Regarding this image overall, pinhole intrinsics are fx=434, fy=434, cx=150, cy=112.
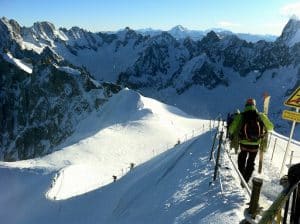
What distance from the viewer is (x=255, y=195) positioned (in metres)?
5.89

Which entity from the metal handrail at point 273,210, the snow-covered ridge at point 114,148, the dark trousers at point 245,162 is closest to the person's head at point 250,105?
the dark trousers at point 245,162

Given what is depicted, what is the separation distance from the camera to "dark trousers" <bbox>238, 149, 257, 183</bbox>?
1233cm

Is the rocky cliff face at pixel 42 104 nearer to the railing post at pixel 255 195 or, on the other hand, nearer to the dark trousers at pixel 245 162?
the dark trousers at pixel 245 162

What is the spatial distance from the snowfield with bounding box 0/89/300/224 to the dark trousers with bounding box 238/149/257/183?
59 centimetres

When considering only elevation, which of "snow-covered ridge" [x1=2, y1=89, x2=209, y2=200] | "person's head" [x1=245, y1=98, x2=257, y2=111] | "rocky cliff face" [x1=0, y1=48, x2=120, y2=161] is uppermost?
"person's head" [x1=245, y1=98, x2=257, y2=111]

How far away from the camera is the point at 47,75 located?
147500mm

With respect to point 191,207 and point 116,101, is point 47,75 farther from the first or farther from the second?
point 191,207

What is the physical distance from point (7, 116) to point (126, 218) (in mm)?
169973

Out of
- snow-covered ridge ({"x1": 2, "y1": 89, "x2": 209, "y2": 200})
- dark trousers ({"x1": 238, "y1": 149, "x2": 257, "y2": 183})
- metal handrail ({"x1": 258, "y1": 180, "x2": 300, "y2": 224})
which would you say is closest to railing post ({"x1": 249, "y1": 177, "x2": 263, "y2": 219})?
metal handrail ({"x1": 258, "y1": 180, "x2": 300, "y2": 224})

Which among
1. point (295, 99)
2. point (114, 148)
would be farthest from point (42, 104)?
point (295, 99)

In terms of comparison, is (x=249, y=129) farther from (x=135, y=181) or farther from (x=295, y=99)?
(x=135, y=181)

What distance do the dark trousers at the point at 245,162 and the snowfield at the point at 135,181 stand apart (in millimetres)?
589

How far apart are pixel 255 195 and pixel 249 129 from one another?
6078 mm

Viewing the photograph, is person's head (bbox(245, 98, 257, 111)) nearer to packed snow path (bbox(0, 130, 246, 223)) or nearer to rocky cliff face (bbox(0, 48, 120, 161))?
packed snow path (bbox(0, 130, 246, 223))
